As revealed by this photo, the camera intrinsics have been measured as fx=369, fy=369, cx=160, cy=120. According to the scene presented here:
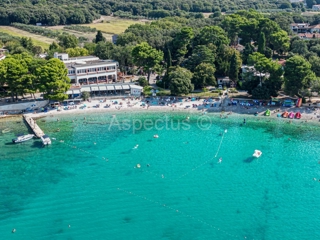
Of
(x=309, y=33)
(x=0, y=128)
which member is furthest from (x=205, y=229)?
(x=309, y=33)

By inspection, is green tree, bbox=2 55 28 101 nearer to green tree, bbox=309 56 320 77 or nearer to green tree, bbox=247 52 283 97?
green tree, bbox=247 52 283 97

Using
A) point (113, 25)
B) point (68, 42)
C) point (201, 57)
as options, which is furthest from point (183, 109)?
point (113, 25)

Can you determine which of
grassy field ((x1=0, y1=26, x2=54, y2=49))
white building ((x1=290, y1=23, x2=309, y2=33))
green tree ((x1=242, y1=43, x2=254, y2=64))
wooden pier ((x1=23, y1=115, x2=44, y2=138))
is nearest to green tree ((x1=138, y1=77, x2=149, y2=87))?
wooden pier ((x1=23, y1=115, x2=44, y2=138))

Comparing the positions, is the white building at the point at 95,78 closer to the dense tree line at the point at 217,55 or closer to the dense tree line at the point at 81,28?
the dense tree line at the point at 217,55

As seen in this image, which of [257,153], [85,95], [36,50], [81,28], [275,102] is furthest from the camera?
[81,28]

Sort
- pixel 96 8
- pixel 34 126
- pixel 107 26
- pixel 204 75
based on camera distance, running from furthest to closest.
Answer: pixel 96 8 → pixel 107 26 → pixel 204 75 → pixel 34 126

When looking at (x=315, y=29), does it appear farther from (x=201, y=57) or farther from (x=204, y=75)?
(x=204, y=75)

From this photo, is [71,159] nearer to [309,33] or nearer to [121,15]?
[309,33]
